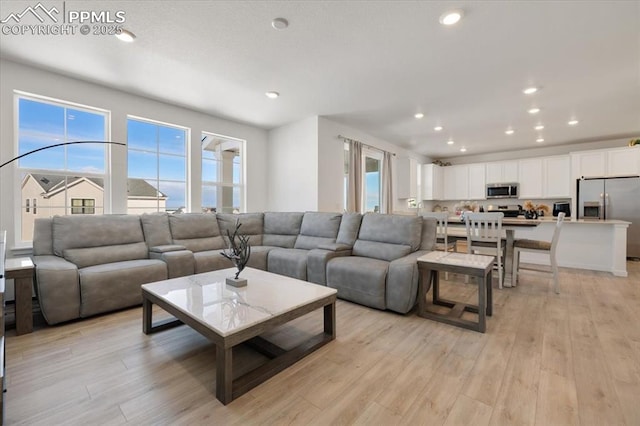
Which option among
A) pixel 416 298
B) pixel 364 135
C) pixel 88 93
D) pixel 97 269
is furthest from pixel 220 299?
pixel 364 135

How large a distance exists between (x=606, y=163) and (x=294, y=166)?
6.61 metres

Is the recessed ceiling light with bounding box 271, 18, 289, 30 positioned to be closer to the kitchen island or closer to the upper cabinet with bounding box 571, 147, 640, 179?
the kitchen island

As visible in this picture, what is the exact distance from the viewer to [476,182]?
7.71 meters

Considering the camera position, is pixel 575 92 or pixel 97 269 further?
pixel 575 92

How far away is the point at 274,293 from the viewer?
7.14 feet

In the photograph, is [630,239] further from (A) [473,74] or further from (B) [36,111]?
(B) [36,111]

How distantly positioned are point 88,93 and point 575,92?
6416 millimetres

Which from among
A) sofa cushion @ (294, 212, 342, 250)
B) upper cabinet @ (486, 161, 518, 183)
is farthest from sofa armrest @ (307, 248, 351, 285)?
upper cabinet @ (486, 161, 518, 183)

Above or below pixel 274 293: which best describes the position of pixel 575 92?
above

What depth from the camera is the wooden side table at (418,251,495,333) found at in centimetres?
239

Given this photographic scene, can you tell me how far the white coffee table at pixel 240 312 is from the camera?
157cm

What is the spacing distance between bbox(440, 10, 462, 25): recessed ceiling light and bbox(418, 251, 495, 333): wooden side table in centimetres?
211

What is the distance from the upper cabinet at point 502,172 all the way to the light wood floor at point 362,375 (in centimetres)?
519

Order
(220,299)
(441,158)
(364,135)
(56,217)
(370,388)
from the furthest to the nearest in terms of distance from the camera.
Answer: (441,158) < (364,135) < (56,217) < (220,299) < (370,388)
